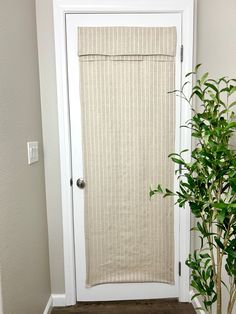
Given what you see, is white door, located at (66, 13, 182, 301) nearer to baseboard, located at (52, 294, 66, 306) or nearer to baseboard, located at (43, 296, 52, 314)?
baseboard, located at (52, 294, 66, 306)

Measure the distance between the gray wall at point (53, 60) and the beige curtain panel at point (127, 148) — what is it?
0.71ft

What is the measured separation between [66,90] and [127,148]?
2.04 ft

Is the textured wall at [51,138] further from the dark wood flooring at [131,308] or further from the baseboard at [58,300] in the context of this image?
the dark wood flooring at [131,308]

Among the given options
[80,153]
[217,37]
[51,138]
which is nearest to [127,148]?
[80,153]

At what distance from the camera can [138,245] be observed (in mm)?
1881

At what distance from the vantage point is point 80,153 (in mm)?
1811

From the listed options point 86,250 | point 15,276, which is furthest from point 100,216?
point 15,276

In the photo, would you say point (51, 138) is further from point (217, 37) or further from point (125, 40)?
point (217, 37)

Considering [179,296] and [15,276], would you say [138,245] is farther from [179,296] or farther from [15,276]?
[15,276]

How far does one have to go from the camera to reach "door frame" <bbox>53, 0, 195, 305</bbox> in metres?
1.67

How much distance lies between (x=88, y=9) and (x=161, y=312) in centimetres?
229

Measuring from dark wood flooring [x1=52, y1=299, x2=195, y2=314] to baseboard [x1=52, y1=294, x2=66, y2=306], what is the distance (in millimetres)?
34

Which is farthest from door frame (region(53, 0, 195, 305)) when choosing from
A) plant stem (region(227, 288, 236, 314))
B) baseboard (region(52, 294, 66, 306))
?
plant stem (region(227, 288, 236, 314))

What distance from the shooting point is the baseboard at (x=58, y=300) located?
189 cm
